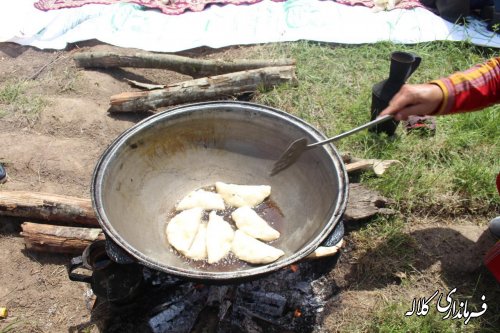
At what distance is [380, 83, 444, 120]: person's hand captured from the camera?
2.11 metres

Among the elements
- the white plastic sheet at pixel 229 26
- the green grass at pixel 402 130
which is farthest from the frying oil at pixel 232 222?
the white plastic sheet at pixel 229 26

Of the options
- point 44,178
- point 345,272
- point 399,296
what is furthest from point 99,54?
point 399,296

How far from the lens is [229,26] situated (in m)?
5.28

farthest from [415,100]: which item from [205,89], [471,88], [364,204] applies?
[205,89]

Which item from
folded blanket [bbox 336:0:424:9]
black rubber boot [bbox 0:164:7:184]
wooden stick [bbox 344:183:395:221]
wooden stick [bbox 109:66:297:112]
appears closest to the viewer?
wooden stick [bbox 344:183:395:221]

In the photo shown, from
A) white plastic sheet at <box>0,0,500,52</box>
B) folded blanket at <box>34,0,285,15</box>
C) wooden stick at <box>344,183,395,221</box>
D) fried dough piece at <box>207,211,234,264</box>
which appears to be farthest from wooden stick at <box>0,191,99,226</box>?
folded blanket at <box>34,0,285,15</box>

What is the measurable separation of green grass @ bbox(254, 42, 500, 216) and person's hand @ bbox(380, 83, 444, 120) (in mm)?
1160

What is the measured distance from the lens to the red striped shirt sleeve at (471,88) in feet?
7.28

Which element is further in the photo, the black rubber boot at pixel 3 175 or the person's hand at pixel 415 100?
the black rubber boot at pixel 3 175

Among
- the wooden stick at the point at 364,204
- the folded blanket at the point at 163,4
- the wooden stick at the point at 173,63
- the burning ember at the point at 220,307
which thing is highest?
the folded blanket at the point at 163,4

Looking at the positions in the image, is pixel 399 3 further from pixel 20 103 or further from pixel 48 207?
pixel 48 207

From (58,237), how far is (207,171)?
47.5 inches

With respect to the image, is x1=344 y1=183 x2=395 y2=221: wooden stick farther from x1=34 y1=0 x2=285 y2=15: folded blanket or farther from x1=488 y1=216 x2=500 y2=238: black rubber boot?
x1=34 y1=0 x2=285 y2=15: folded blanket

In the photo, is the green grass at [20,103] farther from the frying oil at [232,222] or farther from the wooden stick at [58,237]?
the frying oil at [232,222]
